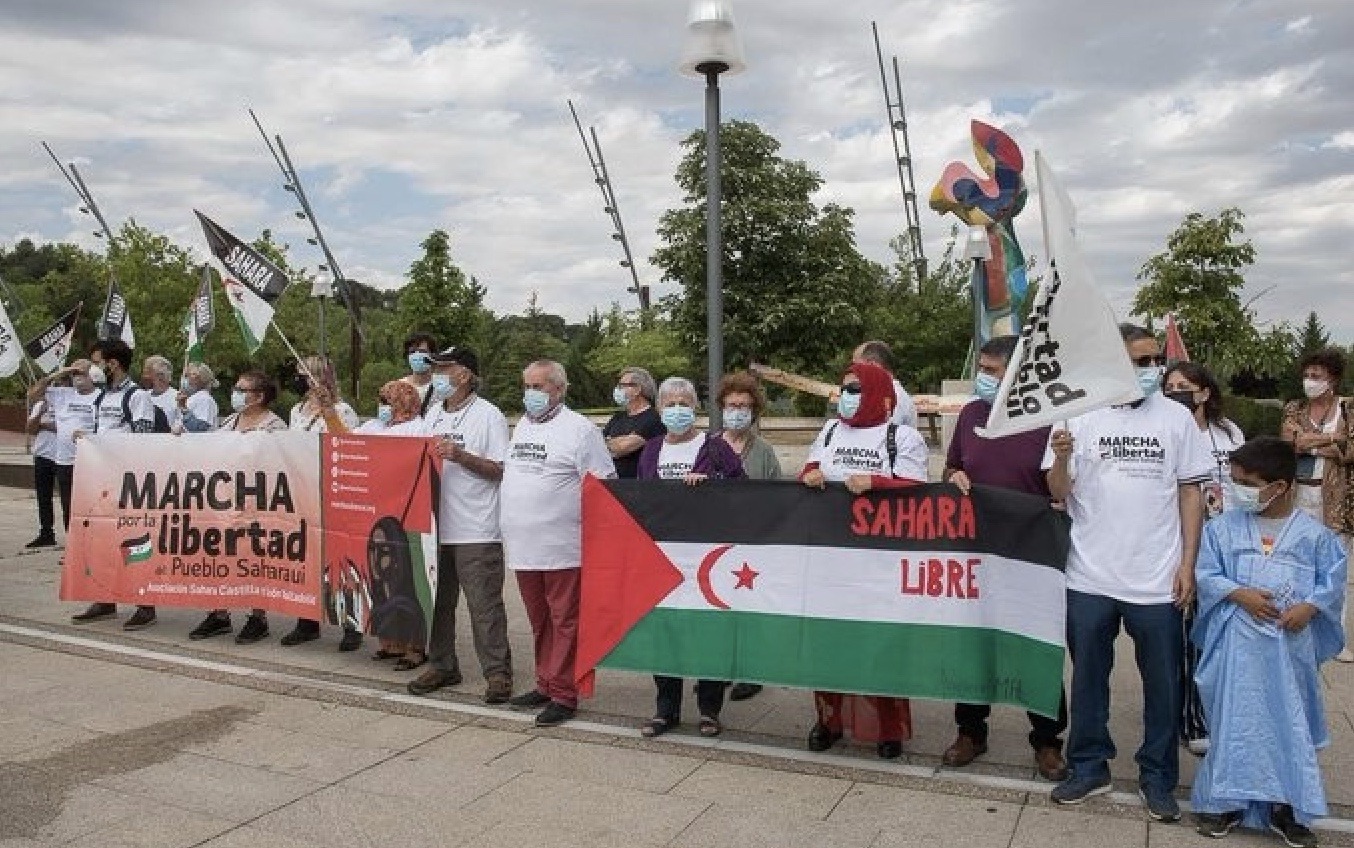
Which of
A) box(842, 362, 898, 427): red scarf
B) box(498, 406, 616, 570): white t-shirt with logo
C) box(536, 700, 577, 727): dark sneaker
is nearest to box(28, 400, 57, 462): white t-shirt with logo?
box(498, 406, 616, 570): white t-shirt with logo

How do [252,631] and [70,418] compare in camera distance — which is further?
[70,418]

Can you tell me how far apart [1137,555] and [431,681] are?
3904 mm

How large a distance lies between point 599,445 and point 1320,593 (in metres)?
3.41

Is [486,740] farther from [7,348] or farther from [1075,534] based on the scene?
[7,348]

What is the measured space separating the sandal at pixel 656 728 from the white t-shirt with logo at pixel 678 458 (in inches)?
47.3

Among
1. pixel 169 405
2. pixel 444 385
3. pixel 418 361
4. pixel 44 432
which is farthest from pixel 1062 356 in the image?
pixel 44 432

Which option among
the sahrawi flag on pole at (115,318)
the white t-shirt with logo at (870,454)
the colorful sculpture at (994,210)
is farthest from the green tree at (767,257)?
the white t-shirt with logo at (870,454)

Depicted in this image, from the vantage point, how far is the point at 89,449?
27.9 feet

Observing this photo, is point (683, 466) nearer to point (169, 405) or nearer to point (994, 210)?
point (169, 405)

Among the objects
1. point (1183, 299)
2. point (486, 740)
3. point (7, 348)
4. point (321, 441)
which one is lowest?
point (486, 740)

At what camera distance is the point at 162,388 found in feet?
33.1

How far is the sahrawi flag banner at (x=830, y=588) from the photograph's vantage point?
5.18 metres

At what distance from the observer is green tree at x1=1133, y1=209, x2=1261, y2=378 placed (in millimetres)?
24469

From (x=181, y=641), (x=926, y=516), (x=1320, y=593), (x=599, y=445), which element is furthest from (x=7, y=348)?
(x=1320, y=593)
